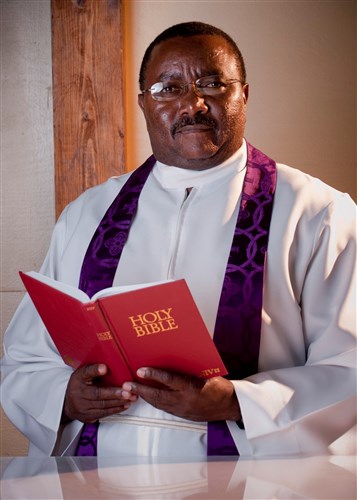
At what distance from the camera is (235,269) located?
3.06 metres

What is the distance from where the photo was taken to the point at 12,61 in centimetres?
468

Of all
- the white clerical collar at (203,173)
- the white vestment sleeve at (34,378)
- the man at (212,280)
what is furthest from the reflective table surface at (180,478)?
the white clerical collar at (203,173)

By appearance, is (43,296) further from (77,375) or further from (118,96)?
(118,96)

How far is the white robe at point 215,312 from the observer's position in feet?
9.09

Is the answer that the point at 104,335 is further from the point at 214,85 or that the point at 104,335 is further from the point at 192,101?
the point at 214,85

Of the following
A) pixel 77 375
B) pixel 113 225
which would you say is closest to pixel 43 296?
pixel 77 375

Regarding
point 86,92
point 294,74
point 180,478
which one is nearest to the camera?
point 180,478

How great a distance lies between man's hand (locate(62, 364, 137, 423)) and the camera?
273 cm

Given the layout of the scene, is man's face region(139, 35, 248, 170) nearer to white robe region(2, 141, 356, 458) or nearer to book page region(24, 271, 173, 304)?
white robe region(2, 141, 356, 458)

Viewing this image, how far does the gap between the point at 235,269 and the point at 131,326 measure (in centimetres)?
67

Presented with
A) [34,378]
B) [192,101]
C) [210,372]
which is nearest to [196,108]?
[192,101]

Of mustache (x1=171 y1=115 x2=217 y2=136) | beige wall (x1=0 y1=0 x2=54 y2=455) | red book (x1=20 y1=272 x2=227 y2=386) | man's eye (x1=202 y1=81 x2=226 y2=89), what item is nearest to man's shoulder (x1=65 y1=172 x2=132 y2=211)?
mustache (x1=171 y1=115 x2=217 y2=136)

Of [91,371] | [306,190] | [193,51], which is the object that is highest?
[193,51]

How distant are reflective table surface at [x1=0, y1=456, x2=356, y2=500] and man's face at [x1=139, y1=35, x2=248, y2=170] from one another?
1182 mm
